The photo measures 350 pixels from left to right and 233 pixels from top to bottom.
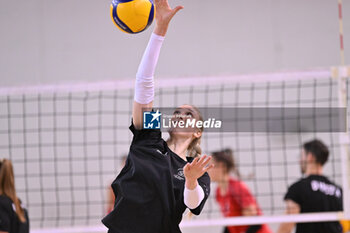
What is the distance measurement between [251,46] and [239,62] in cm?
29

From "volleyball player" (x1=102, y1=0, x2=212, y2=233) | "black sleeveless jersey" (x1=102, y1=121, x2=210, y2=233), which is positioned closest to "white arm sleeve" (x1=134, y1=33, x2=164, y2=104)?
"volleyball player" (x1=102, y1=0, x2=212, y2=233)

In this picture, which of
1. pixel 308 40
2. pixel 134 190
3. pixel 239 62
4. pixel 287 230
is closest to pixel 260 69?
pixel 239 62

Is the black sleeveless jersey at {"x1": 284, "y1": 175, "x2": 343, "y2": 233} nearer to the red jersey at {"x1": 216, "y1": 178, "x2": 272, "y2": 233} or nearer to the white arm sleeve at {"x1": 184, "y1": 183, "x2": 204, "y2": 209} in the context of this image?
the red jersey at {"x1": 216, "y1": 178, "x2": 272, "y2": 233}

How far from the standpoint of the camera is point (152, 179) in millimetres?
2414

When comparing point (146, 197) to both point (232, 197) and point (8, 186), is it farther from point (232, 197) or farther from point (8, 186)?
point (232, 197)

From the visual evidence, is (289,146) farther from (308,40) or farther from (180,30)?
(180,30)

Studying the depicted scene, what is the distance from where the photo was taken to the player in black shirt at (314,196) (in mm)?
4836

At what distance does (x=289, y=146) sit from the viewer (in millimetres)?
7145

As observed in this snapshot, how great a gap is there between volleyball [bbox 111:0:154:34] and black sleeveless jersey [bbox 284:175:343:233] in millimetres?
2584

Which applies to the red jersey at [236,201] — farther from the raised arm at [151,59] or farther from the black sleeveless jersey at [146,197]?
the raised arm at [151,59]

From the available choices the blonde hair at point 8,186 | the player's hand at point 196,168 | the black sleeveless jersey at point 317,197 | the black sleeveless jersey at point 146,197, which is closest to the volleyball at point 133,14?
the black sleeveless jersey at point 146,197

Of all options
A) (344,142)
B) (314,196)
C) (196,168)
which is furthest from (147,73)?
(314,196)

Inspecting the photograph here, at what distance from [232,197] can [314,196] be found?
0.86m

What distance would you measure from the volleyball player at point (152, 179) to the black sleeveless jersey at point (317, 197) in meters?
2.50
